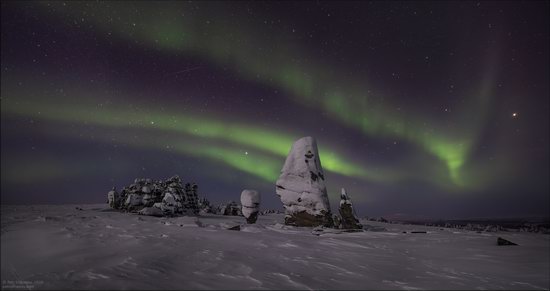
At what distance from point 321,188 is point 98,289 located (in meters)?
17.2

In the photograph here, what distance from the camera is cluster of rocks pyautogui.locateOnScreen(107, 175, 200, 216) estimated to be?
26.4 metres

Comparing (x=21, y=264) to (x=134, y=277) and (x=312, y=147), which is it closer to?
(x=134, y=277)

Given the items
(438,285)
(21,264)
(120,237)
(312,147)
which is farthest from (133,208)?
(438,285)

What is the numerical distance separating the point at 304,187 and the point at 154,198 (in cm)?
1823

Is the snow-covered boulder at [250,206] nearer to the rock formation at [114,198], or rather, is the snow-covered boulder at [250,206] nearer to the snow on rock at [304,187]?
the snow on rock at [304,187]

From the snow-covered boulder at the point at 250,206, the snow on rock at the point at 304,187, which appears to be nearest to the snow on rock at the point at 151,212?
the snow-covered boulder at the point at 250,206

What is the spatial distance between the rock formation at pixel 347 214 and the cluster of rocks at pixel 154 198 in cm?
1531

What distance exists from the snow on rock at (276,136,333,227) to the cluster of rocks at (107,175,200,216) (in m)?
11.7

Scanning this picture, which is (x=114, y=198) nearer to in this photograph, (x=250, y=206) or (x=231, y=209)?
(x=231, y=209)

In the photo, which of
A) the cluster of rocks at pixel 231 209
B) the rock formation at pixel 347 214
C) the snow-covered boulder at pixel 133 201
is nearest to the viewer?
the rock formation at pixel 347 214

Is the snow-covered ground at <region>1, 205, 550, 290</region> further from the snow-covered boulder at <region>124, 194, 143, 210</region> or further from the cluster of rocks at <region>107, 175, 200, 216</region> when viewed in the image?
the snow-covered boulder at <region>124, 194, 143, 210</region>

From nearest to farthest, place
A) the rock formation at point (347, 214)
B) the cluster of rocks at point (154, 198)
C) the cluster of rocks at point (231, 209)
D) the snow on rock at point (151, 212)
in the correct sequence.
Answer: the rock formation at point (347, 214) < the snow on rock at point (151, 212) < the cluster of rocks at point (154, 198) < the cluster of rocks at point (231, 209)

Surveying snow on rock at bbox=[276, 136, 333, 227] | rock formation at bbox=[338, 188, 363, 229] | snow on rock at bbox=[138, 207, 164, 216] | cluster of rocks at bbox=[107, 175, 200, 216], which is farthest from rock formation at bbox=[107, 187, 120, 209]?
rock formation at bbox=[338, 188, 363, 229]

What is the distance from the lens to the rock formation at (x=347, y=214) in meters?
18.5
